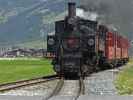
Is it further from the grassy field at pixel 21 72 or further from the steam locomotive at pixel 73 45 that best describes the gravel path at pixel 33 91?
the grassy field at pixel 21 72

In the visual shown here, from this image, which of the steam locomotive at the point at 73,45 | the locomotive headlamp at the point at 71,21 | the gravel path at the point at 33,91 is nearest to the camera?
the gravel path at the point at 33,91

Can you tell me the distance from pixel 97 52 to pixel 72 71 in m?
2.80

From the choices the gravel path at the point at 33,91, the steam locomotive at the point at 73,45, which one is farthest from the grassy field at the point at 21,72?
the gravel path at the point at 33,91

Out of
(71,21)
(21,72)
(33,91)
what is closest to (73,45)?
(71,21)

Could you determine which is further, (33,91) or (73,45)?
(73,45)

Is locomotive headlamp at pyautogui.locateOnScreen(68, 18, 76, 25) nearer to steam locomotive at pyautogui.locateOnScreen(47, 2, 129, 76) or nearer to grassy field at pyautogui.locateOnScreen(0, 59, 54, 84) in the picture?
steam locomotive at pyautogui.locateOnScreen(47, 2, 129, 76)

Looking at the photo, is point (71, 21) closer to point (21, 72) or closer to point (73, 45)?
point (73, 45)

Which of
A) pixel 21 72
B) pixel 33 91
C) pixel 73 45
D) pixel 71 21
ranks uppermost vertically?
pixel 71 21

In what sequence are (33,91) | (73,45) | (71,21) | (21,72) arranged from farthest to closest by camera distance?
(21,72), (73,45), (71,21), (33,91)

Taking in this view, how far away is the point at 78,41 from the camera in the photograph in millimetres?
35656

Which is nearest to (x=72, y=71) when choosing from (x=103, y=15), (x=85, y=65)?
(x=85, y=65)

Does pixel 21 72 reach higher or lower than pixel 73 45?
lower

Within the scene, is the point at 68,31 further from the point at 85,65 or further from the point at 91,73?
the point at 91,73

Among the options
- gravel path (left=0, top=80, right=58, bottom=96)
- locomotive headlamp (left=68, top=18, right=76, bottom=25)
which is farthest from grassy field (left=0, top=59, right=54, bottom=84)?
gravel path (left=0, top=80, right=58, bottom=96)
